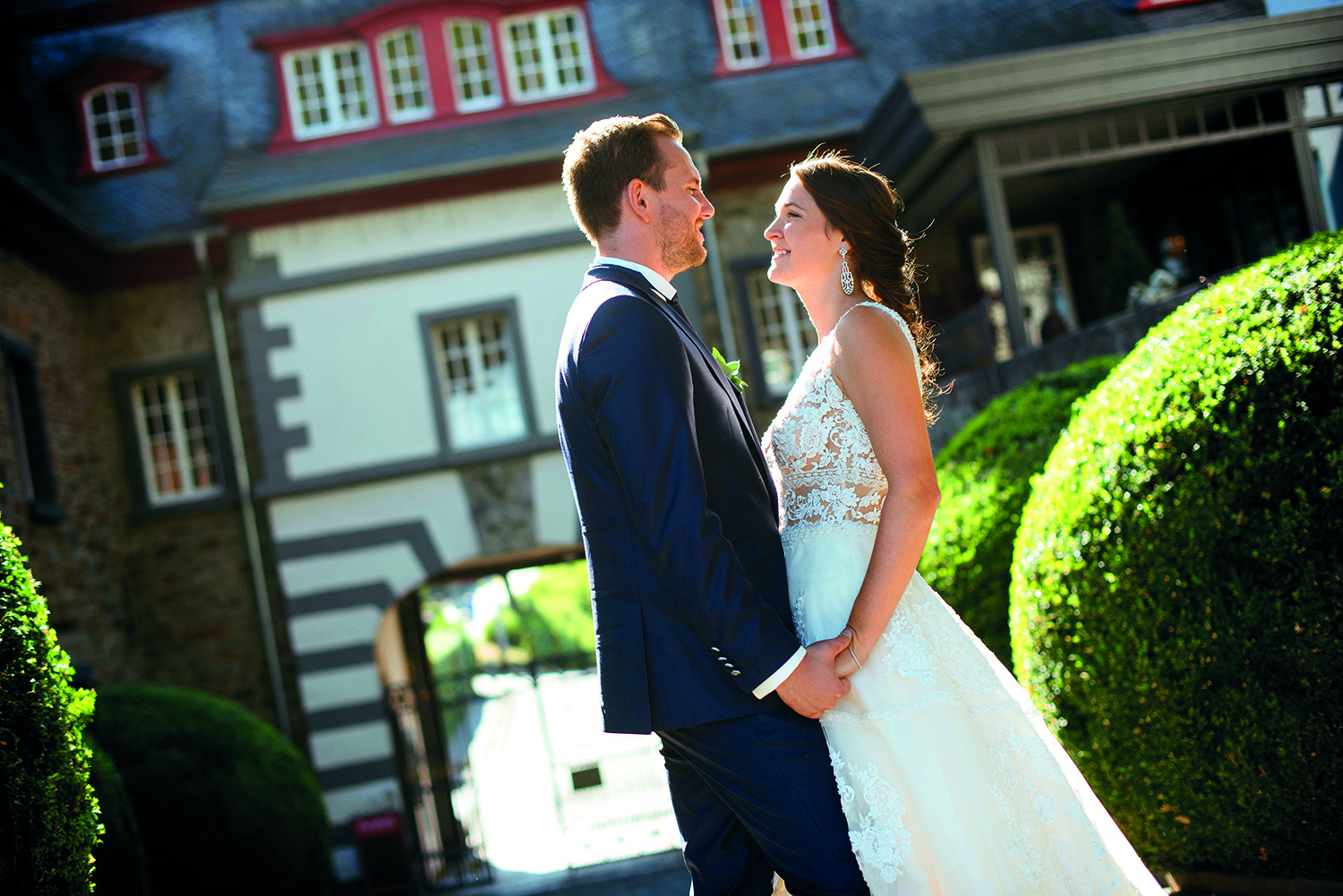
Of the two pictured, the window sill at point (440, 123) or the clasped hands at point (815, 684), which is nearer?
the clasped hands at point (815, 684)

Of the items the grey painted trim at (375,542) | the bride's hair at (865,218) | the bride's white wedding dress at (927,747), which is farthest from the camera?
the grey painted trim at (375,542)

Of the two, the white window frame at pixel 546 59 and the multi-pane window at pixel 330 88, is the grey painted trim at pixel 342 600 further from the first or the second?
the white window frame at pixel 546 59

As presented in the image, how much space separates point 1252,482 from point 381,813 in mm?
10250

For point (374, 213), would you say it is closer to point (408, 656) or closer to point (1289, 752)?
point (408, 656)

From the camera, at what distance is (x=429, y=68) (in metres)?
12.4

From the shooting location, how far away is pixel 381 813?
11.1m

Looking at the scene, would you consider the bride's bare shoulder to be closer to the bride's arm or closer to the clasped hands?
the bride's arm

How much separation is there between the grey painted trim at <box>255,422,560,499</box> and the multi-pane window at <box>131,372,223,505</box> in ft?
3.30

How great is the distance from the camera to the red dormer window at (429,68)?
40.5ft

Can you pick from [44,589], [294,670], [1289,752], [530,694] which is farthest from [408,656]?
[530,694]

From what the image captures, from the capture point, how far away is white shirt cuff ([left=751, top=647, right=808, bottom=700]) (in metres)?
2.14

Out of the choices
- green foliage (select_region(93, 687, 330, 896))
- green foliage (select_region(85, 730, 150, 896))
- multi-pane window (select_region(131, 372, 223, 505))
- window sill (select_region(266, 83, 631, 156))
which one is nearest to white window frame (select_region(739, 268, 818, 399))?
window sill (select_region(266, 83, 631, 156))

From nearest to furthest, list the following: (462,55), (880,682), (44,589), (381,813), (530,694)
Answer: (880,682) < (44,589) < (381,813) < (462,55) < (530,694)

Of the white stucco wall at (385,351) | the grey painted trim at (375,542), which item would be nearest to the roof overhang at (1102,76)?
the white stucco wall at (385,351)
